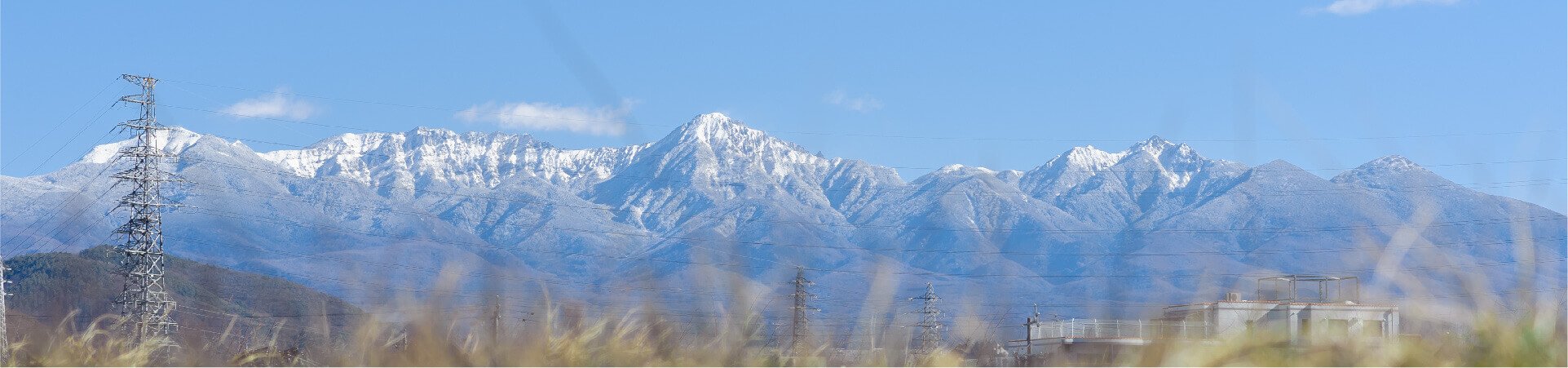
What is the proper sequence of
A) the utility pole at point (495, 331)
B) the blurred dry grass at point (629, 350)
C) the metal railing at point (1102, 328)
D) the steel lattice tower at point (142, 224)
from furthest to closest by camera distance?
the steel lattice tower at point (142, 224) < the metal railing at point (1102, 328) < the utility pole at point (495, 331) < the blurred dry grass at point (629, 350)

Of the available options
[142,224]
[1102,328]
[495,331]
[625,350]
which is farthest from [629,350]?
[142,224]

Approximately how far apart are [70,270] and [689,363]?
105 m

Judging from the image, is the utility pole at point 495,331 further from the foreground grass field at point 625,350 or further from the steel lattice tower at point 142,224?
the steel lattice tower at point 142,224

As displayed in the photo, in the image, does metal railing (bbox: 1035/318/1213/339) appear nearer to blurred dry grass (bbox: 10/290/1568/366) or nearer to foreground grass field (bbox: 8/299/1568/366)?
foreground grass field (bbox: 8/299/1568/366)

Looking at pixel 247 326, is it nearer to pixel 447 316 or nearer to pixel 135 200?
pixel 447 316

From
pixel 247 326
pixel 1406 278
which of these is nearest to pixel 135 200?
pixel 247 326

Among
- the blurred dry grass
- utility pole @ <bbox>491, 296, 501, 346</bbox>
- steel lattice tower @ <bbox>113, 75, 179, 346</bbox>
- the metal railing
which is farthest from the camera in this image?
steel lattice tower @ <bbox>113, 75, 179, 346</bbox>

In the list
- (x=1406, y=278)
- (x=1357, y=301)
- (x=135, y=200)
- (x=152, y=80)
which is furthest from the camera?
(x=1357, y=301)

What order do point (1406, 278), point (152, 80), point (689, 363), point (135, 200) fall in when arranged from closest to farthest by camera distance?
point (689, 363) → point (1406, 278) → point (135, 200) → point (152, 80)

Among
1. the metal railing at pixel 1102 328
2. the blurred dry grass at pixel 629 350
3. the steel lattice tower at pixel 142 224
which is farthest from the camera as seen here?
the steel lattice tower at pixel 142 224

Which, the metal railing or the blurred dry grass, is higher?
the blurred dry grass

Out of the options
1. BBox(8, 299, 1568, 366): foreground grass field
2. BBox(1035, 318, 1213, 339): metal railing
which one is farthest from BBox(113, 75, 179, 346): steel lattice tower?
BBox(8, 299, 1568, 366): foreground grass field

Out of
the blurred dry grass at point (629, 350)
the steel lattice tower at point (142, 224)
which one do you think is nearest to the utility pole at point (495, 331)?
the blurred dry grass at point (629, 350)

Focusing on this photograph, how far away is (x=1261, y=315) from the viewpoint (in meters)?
45.2
